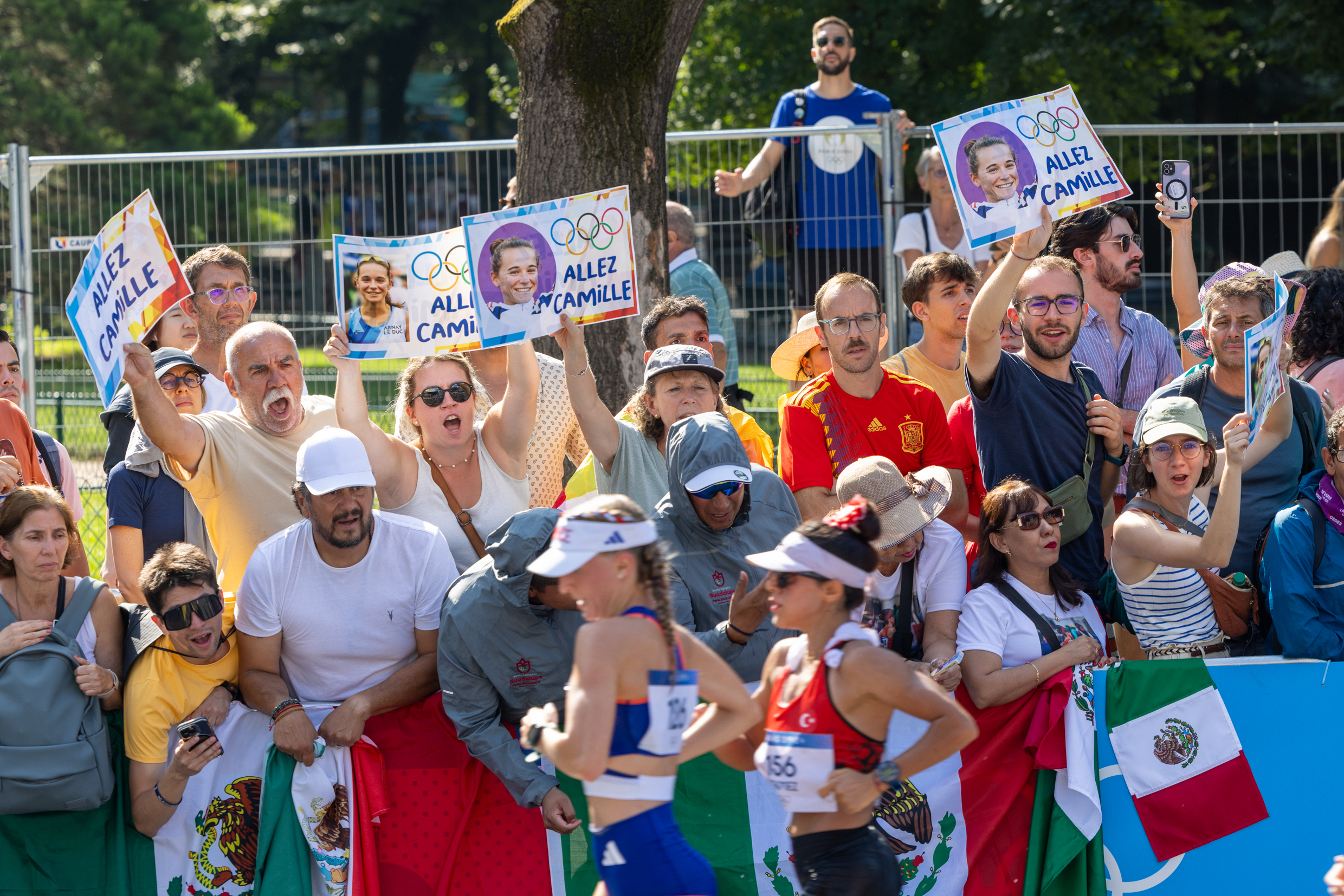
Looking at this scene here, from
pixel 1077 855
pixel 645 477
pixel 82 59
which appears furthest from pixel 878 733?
pixel 82 59

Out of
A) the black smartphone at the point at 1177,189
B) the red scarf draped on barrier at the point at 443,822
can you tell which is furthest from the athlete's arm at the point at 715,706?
the black smartphone at the point at 1177,189

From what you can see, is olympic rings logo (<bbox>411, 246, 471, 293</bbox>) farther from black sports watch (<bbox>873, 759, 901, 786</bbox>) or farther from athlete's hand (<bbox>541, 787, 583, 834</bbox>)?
black sports watch (<bbox>873, 759, 901, 786</bbox>)

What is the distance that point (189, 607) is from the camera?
185 inches

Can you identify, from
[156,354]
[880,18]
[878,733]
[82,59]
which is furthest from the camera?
[82,59]

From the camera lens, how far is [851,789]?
12.3ft

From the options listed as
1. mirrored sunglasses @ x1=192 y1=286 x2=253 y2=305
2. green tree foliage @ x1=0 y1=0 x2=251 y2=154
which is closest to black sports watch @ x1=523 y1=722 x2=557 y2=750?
mirrored sunglasses @ x1=192 y1=286 x2=253 y2=305

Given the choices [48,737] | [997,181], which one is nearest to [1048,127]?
[997,181]

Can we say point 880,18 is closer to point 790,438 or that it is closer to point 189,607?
point 790,438

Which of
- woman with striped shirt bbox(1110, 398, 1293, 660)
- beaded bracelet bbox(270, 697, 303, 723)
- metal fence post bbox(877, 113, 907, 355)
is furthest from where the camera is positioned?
metal fence post bbox(877, 113, 907, 355)

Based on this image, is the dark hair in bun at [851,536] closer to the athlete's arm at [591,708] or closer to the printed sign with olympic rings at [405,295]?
the athlete's arm at [591,708]

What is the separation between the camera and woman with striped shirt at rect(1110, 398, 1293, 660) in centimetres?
490

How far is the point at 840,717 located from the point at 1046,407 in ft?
6.80

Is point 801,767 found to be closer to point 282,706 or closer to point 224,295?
point 282,706

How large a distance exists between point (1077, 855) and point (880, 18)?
15.6m
